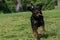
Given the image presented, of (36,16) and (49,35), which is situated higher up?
(36,16)

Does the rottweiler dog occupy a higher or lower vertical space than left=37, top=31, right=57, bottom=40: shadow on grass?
higher

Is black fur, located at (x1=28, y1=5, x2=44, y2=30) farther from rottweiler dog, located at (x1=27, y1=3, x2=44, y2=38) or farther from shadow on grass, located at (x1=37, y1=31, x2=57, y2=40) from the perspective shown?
shadow on grass, located at (x1=37, y1=31, x2=57, y2=40)

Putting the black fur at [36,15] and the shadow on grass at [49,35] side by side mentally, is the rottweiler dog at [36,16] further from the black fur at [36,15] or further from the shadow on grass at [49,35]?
the shadow on grass at [49,35]

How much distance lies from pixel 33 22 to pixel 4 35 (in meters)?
1.71

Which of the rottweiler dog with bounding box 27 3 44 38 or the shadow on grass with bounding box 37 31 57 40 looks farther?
the shadow on grass with bounding box 37 31 57 40

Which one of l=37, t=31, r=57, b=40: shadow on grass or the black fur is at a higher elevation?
the black fur

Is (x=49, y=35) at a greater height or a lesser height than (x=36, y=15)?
lesser

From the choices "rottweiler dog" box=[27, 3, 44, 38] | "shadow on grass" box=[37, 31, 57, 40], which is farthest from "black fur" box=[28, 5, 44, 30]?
"shadow on grass" box=[37, 31, 57, 40]

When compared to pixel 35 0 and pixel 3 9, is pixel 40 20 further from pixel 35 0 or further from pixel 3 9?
pixel 35 0

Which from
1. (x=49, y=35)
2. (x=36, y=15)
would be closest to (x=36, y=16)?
(x=36, y=15)

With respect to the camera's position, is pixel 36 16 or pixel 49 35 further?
pixel 49 35

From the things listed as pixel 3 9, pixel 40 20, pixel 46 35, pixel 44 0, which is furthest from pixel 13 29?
pixel 44 0

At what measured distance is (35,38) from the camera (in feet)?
25.9

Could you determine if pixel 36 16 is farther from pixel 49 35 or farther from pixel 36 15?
pixel 49 35
